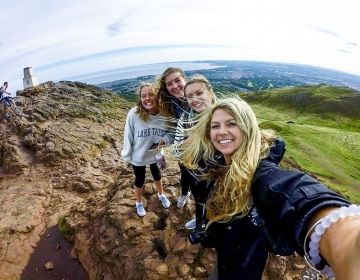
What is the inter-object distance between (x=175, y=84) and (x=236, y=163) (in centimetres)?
464

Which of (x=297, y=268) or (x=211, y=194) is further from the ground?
(x=211, y=194)

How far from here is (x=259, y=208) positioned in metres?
3.92

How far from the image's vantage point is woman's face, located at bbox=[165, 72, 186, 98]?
8.67 metres

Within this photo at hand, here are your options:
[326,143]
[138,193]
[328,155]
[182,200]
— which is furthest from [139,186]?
[326,143]

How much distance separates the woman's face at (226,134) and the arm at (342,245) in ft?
6.65

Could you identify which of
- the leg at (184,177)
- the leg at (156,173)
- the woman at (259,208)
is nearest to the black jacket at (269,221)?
the woman at (259,208)

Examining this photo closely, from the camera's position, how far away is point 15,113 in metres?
26.2

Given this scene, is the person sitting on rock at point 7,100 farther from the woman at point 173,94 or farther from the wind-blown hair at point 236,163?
the wind-blown hair at point 236,163

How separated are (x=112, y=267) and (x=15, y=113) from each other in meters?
19.4

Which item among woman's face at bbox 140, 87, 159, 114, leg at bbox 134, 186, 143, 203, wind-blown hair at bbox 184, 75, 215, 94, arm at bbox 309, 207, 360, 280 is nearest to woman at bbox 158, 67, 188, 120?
woman's face at bbox 140, 87, 159, 114

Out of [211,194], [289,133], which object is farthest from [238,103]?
[289,133]

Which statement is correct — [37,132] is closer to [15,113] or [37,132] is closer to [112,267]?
[15,113]

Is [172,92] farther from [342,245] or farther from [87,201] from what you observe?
[87,201]

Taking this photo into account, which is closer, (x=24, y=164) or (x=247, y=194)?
(x=247, y=194)
